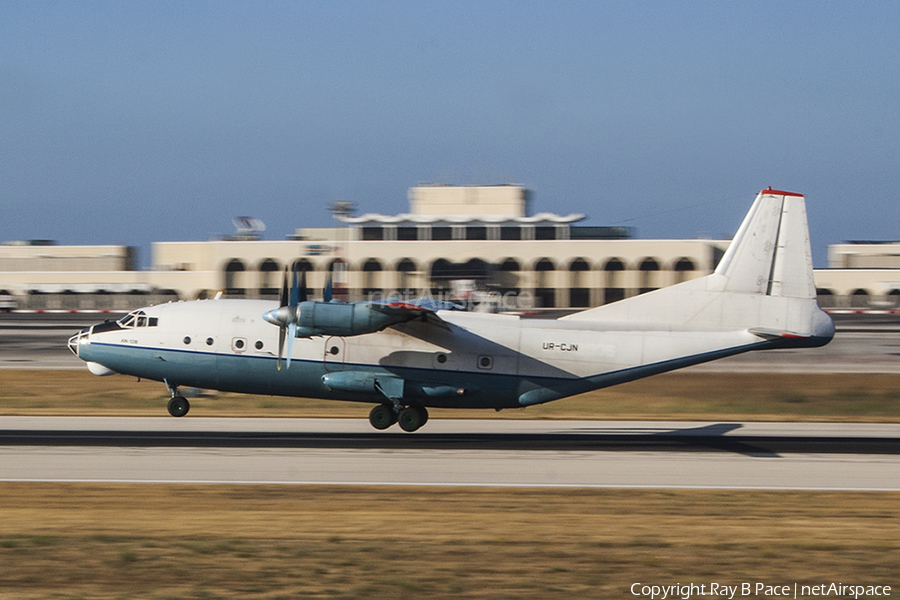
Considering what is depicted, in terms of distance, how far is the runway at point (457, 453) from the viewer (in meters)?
17.8

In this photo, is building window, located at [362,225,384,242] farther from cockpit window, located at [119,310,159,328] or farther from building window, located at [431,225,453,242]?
cockpit window, located at [119,310,159,328]

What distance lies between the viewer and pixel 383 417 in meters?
23.7

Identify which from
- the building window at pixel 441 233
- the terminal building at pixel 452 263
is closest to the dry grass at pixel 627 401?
the terminal building at pixel 452 263

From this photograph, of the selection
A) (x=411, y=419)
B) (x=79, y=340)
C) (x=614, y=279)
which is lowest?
(x=411, y=419)

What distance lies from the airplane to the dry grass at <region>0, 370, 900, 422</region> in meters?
4.71

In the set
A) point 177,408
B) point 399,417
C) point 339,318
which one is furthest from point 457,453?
point 177,408

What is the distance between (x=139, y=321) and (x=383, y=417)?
25.4 feet

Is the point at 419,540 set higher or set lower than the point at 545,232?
lower

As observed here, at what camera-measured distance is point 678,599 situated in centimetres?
1077

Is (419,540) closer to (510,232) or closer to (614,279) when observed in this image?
(614,279)

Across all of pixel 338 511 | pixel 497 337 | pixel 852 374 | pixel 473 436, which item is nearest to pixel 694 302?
pixel 497 337

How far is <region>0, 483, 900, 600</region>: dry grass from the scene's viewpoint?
445 inches

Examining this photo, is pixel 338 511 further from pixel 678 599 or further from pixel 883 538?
pixel 883 538

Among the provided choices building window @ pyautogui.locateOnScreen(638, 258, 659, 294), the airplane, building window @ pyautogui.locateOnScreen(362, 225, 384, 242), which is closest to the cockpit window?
the airplane
